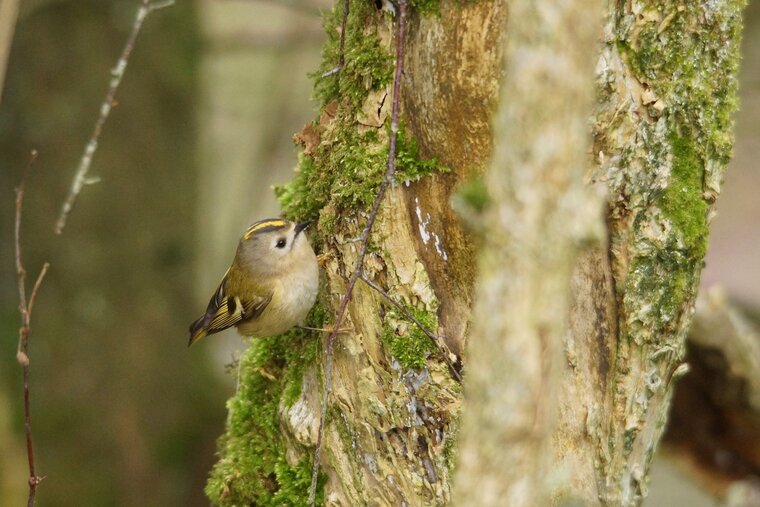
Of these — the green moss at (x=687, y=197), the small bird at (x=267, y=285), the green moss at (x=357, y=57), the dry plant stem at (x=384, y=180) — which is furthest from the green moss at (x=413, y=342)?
the green moss at (x=687, y=197)

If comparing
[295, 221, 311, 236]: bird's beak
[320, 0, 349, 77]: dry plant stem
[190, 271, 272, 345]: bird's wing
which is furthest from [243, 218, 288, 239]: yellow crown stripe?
[320, 0, 349, 77]: dry plant stem

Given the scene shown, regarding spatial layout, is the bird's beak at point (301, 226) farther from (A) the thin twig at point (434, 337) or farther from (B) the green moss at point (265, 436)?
(A) the thin twig at point (434, 337)

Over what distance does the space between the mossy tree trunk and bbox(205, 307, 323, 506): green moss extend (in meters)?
0.13

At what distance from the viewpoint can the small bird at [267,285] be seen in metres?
3.57

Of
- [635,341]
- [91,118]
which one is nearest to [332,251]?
[635,341]

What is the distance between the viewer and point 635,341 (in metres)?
3.04

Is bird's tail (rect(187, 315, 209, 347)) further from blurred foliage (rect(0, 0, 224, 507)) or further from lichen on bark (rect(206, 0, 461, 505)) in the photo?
blurred foliage (rect(0, 0, 224, 507))

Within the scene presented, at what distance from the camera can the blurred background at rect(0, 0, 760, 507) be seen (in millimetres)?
6340

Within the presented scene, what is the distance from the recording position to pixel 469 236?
2.92 metres

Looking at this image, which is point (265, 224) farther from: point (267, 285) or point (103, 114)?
point (103, 114)

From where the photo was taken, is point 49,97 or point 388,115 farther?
point 49,97

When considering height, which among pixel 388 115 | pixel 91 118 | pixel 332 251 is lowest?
pixel 332 251

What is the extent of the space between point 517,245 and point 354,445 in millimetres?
1829

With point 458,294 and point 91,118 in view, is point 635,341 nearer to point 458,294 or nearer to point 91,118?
point 458,294
